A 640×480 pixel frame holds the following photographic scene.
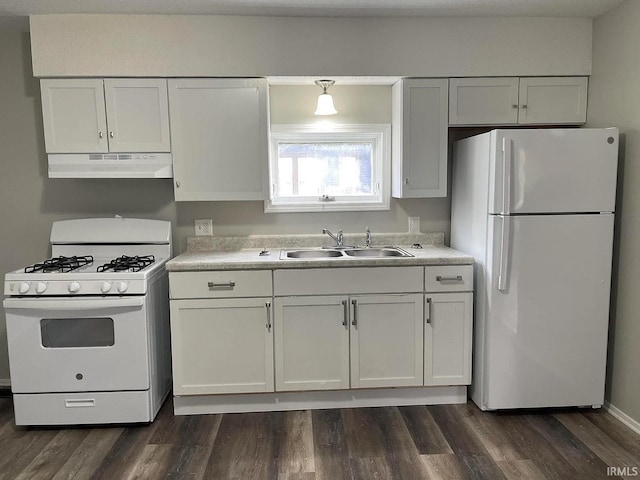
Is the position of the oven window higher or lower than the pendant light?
lower

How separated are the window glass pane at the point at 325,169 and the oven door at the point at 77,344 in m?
1.34

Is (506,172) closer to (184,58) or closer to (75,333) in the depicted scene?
(184,58)

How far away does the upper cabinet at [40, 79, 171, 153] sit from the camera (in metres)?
2.64

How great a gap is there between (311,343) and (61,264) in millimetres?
1529

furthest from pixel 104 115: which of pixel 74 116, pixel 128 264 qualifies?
pixel 128 264

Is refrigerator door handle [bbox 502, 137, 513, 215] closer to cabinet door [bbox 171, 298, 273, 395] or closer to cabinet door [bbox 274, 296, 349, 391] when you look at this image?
cabinet door [bbox 274, 296, 349, 391]

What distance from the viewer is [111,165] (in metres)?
2.67

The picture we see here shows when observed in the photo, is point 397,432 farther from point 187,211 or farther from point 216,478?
point 187,211

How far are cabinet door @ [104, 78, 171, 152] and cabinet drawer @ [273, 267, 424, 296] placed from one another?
Result: 110 cm

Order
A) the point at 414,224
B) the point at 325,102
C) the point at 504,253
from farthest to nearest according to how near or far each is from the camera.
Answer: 1. the point at 414,224
2. the point at 325,102
3. the point at 504,253

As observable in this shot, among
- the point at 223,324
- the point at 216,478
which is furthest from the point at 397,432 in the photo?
the point at 223,324

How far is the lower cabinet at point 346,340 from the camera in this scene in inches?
103

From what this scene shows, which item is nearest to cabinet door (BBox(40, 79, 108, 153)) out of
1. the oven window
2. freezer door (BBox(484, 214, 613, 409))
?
the oven window

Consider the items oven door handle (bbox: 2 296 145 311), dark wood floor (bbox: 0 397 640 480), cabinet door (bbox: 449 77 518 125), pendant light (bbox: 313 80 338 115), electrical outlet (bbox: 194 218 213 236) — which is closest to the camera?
dark wood floor (bbox: 0 397 640 480)
